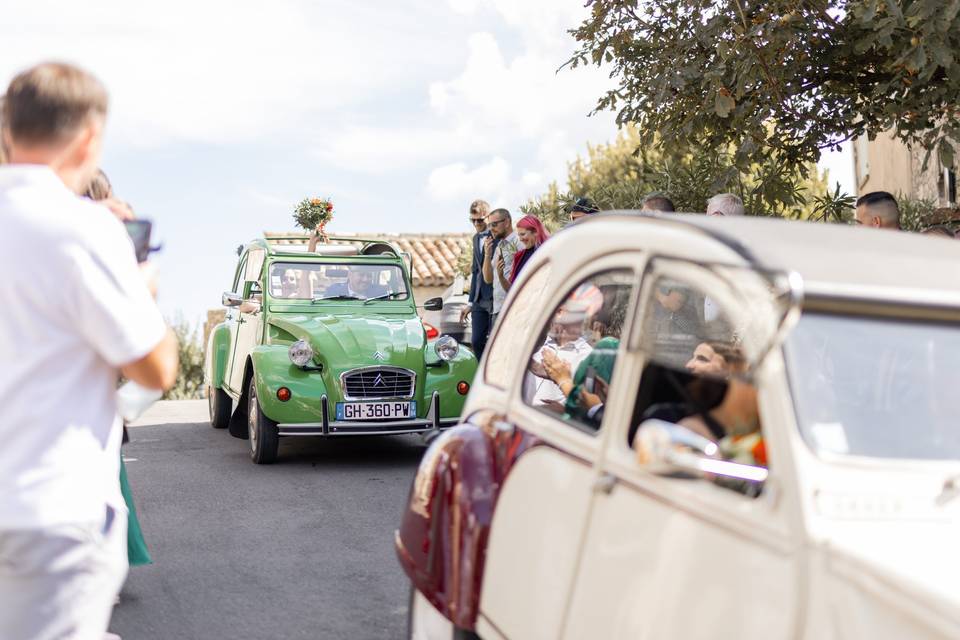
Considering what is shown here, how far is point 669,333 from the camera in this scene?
3613 mm

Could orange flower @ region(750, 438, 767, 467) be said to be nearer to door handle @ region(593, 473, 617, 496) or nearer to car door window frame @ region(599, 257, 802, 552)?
car door window frame @ region(599, 257, 802, 552)

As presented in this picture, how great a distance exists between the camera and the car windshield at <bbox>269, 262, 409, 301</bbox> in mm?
11055

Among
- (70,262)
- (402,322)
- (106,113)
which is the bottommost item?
(402,322)

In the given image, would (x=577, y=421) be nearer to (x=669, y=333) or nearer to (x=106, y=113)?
(x=669, y=333)

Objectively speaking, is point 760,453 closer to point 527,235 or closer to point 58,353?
point 58,353

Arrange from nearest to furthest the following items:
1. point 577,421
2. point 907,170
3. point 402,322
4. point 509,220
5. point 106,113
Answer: point 106,113 < point 577,421 < point 402,322 < point 509,220 < point 907,170

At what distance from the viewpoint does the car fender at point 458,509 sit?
3309 millimetres

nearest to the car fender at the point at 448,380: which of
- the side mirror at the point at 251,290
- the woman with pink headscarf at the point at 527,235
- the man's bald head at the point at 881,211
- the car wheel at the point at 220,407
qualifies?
the woman with pink headscarf at the point at 527,235

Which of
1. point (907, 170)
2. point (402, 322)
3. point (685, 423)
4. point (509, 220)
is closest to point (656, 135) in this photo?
point (509, 220)

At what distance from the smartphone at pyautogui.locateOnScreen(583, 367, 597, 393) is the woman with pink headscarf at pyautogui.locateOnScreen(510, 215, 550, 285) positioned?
6.90m

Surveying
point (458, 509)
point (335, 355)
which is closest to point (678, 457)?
point (458, 509)

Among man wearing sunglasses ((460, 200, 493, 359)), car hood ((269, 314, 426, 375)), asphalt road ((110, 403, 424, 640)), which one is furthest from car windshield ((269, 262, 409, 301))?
asphalt road ((110, 403, 424, 640))

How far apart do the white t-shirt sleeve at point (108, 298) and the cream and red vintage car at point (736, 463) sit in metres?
1.05

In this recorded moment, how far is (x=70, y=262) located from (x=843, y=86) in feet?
31.8
